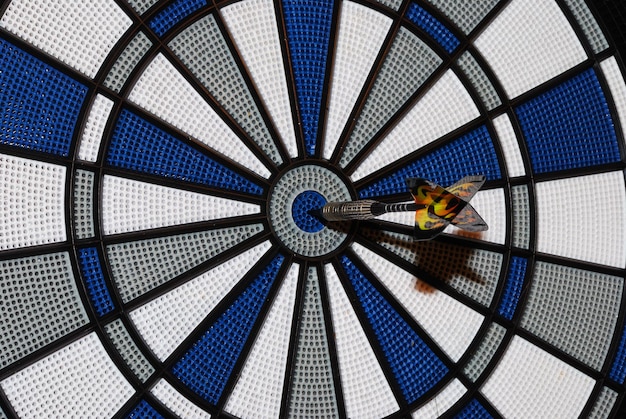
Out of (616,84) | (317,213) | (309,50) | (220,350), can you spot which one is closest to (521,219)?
(616,84)

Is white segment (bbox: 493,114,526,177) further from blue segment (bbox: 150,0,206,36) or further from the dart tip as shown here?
blue segment (bbox: 150,0,206,36)

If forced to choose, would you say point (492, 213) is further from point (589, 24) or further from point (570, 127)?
point (589, 24)

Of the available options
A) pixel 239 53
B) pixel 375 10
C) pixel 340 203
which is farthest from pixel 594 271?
pixel 239 53

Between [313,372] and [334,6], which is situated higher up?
[334,6]

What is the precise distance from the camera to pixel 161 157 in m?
9.88

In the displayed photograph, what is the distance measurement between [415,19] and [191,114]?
334cm

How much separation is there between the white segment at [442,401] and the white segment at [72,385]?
13.3 ft

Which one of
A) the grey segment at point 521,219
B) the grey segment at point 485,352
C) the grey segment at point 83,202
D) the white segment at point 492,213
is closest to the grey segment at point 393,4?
the white segment at point 492,213

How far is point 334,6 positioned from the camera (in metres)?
10.1

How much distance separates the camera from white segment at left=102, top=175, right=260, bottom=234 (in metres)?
9.70

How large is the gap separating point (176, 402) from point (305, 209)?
315 cm

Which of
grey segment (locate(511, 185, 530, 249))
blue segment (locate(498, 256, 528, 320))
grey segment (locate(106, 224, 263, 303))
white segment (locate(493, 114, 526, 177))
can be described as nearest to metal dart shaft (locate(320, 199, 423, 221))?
grey segment (locate(106, 224, 263, 303))

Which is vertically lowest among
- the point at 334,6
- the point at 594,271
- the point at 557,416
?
the point at 557,416

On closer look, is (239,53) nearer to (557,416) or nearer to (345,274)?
(345,274)
